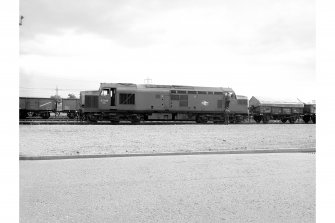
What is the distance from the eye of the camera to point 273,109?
32.2 metres

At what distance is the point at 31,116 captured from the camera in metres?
33.8

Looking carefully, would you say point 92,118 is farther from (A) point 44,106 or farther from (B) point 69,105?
(B) point 69,105

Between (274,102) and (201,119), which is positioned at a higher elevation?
(274,102)

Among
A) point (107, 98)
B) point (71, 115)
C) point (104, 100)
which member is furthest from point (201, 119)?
point (71, 115)

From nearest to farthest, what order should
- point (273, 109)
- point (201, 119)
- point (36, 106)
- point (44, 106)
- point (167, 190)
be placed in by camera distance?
point (167, 190)
point (201, 119)
point (273, 109)
point (36, 106)
point (44, 106)

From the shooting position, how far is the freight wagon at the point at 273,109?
105 ft

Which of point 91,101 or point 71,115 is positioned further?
point 71,115

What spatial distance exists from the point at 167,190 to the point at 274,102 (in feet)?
98.6

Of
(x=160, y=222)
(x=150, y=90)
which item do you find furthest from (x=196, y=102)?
(x=160, y=222)

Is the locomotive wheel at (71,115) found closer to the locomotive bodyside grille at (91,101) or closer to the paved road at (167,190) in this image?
the locomotive bodyside grille at (91,101)

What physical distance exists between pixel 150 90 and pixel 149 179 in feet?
66.7

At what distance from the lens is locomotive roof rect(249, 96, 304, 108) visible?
32.5 meters

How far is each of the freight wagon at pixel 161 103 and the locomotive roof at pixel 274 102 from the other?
4.73 meters
